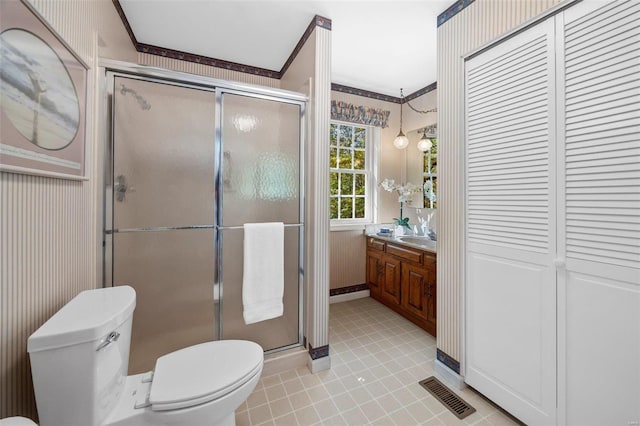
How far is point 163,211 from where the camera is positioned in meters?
1.66

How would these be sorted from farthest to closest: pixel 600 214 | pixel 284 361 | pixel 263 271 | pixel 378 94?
pixel 378 94 < pixel 284 361 < pixel 263 271 < pixel 600 214

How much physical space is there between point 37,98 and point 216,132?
874 millimetres

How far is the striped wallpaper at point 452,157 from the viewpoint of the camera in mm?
1638

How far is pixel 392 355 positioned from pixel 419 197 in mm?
1891

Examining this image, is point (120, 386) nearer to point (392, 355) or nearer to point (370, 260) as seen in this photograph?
point (392, 355)

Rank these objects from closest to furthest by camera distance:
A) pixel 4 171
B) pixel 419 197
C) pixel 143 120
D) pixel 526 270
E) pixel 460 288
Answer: pixel 4 171, pixel 526 270, pixel 143 120, pixel 460 288, pixel 419 197

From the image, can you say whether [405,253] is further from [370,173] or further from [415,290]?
[370,173]

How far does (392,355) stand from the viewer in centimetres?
208

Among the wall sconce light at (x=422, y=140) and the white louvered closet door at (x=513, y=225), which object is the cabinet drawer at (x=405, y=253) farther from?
the wall sconce light at (x=422, y=140)

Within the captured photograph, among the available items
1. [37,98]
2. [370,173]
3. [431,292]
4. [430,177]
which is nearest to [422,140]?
[430,177]

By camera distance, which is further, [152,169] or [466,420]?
[152,169]

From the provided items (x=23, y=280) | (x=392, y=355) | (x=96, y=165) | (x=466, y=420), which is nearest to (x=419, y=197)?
(x=392, y=355)

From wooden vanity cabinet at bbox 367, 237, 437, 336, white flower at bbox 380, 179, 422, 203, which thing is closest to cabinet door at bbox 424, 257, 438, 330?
wooden vanity cabinet at bbox 367, 237, 437, 336

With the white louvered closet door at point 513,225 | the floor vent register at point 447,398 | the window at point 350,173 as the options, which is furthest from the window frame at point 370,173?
the floor vent register at point 447,398
